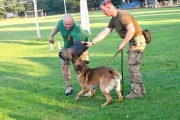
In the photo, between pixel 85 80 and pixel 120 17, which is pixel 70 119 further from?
pixel 120 17

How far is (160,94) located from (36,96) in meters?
2.95

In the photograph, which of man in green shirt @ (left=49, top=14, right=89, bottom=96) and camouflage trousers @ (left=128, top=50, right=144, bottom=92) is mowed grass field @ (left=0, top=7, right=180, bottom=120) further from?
man in green shirt @ (left=49, top=14, right=89, bottom=96)

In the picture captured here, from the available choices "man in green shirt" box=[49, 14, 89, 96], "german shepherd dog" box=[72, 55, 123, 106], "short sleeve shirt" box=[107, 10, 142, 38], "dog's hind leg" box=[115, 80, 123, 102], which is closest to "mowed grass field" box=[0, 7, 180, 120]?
"dog's hind leg" box=[115, 80, 123, 102]

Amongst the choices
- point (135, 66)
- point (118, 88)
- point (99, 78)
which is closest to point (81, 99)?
point (99, 78)

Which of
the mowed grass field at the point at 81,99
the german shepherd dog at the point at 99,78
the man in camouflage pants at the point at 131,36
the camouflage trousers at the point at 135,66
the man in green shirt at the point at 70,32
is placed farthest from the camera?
the man in green shirt at the point at 70,32

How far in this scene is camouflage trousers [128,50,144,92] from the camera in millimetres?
7297

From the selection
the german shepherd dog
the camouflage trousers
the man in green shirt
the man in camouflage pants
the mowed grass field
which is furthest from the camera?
the man in green shirt

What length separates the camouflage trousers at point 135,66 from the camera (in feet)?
23.9

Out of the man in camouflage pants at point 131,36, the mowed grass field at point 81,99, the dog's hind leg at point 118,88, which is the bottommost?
the mowed grass field at point 81,99

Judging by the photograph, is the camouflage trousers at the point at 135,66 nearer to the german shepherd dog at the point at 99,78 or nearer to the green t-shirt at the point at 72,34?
the german shepherd dog at the point at 99,78

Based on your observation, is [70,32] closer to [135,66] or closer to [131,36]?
[131,36]

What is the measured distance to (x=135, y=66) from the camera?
24.2 feet

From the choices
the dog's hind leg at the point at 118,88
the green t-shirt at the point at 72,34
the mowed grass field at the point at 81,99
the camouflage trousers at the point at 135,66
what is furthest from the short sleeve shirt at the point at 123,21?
the mowed grass field at the point at 81,99

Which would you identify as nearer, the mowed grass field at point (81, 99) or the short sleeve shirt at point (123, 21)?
the mowed grass field at point (81, 99)
